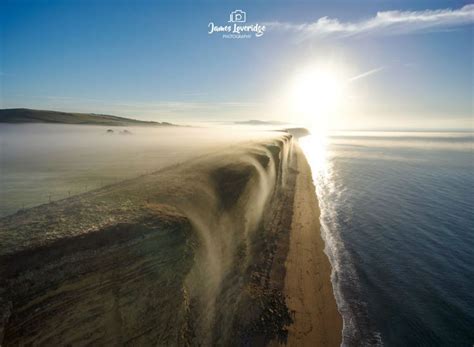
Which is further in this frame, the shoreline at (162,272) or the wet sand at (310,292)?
the wet sand at (310,292)

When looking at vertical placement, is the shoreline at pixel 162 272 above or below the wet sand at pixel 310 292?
above

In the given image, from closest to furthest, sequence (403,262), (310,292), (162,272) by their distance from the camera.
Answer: (162,272)
(310,292)
(403,262)

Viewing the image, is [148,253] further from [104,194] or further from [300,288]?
[300,288]

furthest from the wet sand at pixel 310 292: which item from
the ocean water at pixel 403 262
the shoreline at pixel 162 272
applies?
the ocean water at pixel 403 262

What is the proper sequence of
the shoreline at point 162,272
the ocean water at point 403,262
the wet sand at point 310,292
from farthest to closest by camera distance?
the ocean water at point 403,262
the wet sand at point 310,292
the shoreline at point 162,272

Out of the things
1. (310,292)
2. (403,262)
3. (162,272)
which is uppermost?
(162,272)

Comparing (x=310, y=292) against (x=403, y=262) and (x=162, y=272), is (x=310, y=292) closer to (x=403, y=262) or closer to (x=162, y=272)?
(x=403, y=262)

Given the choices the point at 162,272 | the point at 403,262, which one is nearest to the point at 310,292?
the point at 403,262

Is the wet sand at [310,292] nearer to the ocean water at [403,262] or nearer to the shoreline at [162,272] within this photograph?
the shoreline at [162,272]

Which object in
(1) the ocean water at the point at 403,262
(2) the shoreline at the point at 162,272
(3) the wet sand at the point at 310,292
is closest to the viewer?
(2) the shoreline at the point at 162,272

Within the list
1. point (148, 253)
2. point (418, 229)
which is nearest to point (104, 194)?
point (148, 253)
